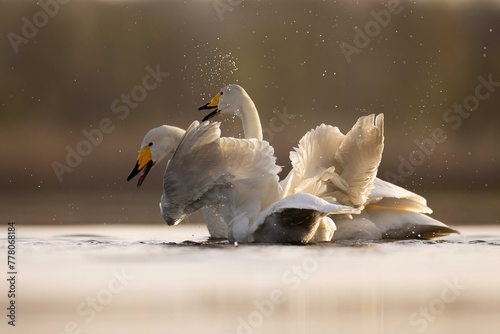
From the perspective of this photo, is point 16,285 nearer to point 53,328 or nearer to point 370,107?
point 53,328

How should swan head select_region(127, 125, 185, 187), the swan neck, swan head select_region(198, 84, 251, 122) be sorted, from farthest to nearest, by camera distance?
swan head select_region(198, 84, 251, 122) → the swan neck → swan head select_region(127, 125, 185, 187)

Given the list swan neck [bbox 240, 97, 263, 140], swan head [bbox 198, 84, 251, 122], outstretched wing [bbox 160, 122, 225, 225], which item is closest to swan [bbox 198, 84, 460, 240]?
outstretched wing [bbox 160, 122, 225, 225]

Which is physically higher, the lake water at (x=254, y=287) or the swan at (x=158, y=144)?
the swan at (x=158, y=144)

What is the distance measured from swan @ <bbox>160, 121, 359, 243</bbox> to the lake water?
15 centimetres

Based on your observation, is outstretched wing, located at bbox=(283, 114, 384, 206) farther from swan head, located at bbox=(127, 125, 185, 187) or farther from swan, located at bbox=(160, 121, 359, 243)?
swan head, located at bbox=(127, 125, 185, 187)

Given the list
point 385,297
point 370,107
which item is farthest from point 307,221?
point 370,107

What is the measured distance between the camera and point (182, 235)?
1159cm

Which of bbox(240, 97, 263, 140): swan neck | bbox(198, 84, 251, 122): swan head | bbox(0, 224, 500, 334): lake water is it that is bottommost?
bbox(0, 224, 500, 334): lake water

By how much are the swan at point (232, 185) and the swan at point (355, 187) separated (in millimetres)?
238

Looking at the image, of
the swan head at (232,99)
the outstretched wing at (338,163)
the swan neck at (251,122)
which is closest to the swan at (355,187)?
the outstretched wing at (338,163)

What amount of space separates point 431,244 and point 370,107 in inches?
444

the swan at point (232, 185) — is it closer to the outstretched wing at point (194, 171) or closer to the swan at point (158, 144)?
the outstretched wing at point (194, 171)

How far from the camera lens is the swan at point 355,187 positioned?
32.2 feet

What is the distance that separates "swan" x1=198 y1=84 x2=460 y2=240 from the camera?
9.81 meters
